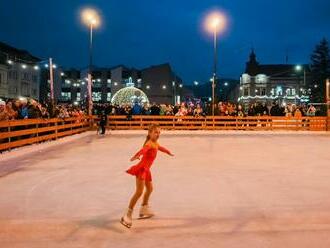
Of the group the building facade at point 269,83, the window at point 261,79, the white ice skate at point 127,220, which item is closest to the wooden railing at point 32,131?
the white ice skate at point 127,220

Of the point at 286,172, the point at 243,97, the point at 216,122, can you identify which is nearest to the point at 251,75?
the point at 243,97

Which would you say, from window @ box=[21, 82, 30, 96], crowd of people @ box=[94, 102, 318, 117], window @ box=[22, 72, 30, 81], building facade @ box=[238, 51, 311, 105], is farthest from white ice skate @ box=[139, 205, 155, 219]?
building facade @ box=[238, 51, 311, 105]

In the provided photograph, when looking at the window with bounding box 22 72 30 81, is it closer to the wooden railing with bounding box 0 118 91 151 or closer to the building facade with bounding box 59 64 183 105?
the building facade with bounding box 59 64 183 105

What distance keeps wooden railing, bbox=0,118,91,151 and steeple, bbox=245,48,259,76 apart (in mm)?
91916

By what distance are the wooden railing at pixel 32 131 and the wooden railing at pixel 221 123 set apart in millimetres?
5710

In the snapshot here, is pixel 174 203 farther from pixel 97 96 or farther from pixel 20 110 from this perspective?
pixel 97 96

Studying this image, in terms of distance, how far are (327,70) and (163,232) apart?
78.8 meters

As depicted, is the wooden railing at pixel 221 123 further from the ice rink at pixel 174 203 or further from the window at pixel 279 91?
the window at pixel 279 91

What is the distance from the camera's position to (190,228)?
618 cm

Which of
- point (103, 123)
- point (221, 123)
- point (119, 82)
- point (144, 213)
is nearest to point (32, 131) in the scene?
point (103, 123)

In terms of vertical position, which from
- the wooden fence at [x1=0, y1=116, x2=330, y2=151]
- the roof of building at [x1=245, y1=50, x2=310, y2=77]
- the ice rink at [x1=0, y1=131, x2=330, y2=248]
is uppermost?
the roof of building at [x1=245, y1=50, x2=310, y2=77]

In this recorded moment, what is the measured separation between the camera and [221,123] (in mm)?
30609

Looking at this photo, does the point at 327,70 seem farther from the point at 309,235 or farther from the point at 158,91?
the point at 309,235

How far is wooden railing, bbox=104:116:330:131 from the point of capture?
3019 centimetres
